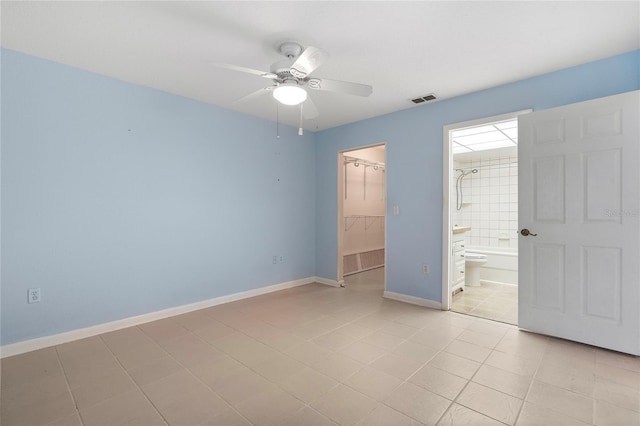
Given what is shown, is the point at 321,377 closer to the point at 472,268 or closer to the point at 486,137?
the point at 472,268

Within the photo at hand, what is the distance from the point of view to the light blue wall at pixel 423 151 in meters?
2.86

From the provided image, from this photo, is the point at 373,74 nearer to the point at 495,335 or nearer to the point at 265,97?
the point at 265,97

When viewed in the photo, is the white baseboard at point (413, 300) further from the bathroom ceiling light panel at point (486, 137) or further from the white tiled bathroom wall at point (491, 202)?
the white tiled bathroom wall at point (491, 202)

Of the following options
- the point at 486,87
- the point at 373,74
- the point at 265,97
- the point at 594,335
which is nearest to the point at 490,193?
the point at 486,87

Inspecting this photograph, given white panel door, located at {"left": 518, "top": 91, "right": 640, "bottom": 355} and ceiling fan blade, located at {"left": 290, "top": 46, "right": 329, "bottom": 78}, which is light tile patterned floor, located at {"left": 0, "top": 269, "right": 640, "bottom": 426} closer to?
white panel door, located at {"left": 518, "top": 91, "right": 640, "bottom": 355}

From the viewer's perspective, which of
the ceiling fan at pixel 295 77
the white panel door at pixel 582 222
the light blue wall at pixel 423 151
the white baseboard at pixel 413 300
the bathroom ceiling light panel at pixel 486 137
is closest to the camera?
the ceiling fan at pixel 295 77

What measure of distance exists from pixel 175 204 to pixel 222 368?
1.94 metres

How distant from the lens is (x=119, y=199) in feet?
9.81

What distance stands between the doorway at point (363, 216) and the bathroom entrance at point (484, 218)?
4.51 ft

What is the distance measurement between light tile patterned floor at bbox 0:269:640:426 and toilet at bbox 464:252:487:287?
157cm

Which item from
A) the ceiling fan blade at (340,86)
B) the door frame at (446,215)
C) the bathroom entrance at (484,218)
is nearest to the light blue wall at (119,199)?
the ceiling fan blade at (340,86)

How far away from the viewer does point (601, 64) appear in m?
2.55

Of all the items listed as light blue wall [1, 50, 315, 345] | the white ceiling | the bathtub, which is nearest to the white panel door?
the white ceiling

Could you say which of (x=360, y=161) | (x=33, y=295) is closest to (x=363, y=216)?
(x=360, y=161)
